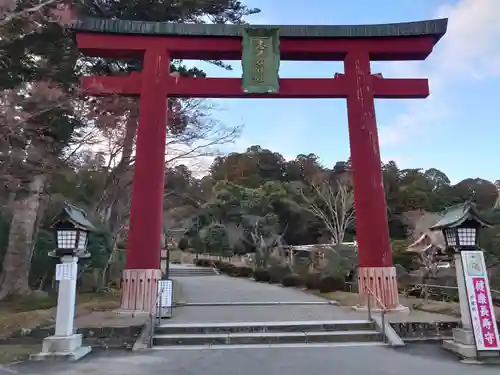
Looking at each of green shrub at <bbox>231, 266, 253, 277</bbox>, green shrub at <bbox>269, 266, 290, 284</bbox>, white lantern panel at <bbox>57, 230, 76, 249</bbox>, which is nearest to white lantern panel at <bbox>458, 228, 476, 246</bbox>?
white lantern panel at <bbox>57, 230, 76, 249</bbox>

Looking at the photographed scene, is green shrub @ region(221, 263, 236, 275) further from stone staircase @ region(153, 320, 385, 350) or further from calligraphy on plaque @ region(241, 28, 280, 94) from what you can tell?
stone staircase @ region(153, 320, 385, 350)

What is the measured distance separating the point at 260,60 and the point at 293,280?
37.9ft

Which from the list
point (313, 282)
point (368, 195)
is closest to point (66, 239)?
point (368, 195)

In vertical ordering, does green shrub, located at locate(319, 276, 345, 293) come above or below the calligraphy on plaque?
below

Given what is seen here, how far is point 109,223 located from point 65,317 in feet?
33.8

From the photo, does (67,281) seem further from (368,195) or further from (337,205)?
(337,205)

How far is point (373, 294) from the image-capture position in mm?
9305

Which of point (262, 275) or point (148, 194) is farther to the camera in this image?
point (262, 275)

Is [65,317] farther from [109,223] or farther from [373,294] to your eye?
[109,223]

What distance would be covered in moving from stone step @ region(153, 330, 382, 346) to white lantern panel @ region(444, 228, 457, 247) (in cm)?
222

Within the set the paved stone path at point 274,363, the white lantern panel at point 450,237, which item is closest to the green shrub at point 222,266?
the paved stone path at point 274,363

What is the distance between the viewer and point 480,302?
6.95 meters

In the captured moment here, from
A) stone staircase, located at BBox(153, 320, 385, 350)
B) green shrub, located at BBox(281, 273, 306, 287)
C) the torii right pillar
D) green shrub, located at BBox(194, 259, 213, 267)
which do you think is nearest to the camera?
stone staircase, located at BBox(153, 320, 385, 350)

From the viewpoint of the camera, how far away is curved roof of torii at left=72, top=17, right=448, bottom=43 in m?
10.2
